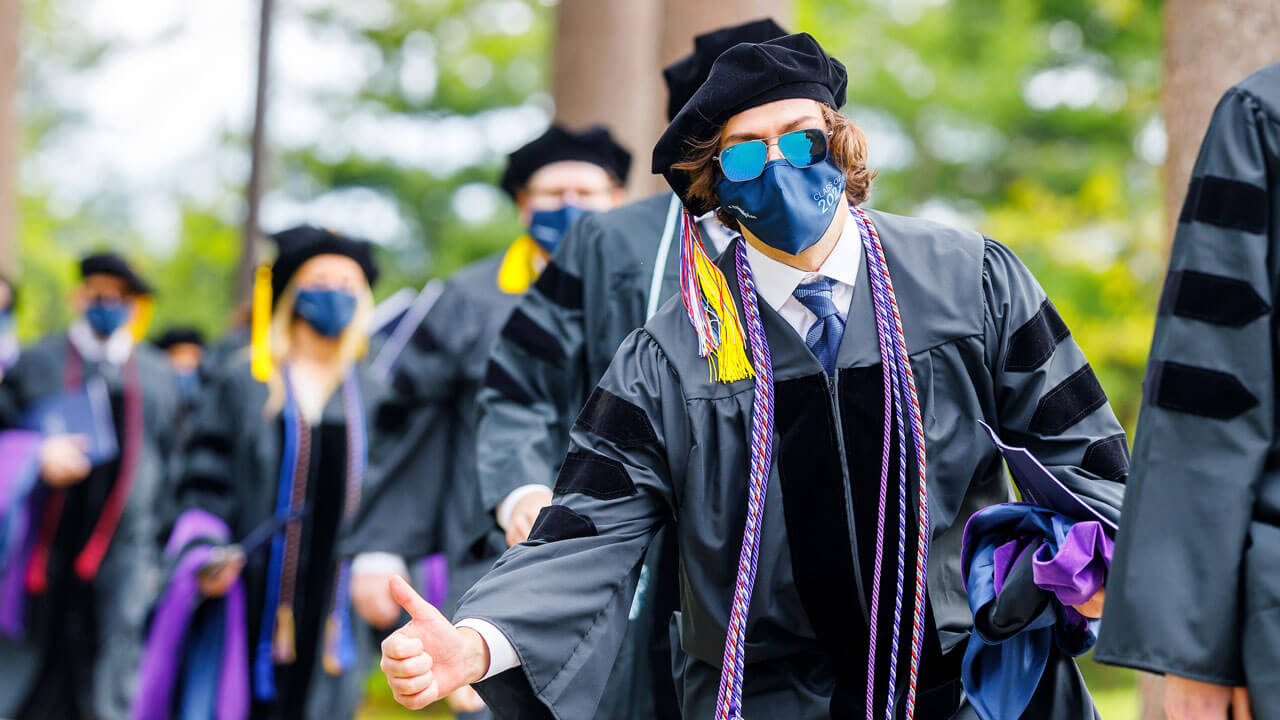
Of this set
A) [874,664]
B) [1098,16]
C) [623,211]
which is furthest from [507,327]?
[1098,16]

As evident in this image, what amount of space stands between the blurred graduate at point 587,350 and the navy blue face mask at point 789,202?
2.94 ft

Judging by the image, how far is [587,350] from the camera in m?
4.06

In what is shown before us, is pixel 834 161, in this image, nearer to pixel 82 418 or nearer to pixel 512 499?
pixel 512 499

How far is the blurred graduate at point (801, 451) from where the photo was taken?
268 centimetres

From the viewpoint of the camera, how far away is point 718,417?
2.75 metres

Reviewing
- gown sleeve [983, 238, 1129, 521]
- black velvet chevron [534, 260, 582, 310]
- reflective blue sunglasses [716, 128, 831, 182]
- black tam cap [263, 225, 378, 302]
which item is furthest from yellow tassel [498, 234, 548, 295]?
gown sleeve [983, 238, 1129, 521]

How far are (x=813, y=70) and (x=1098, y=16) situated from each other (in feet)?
41.2

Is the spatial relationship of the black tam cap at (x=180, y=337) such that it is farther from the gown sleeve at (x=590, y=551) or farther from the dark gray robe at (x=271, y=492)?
the gown sleeve at (x=590, y=551)

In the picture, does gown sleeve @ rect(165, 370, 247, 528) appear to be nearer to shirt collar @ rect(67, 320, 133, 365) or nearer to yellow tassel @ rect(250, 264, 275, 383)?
yellow tassel @ rect(250, 264, 275, 383)

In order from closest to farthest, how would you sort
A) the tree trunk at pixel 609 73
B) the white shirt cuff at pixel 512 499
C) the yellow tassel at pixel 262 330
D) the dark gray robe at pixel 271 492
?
1. the white shirt cuff at pixel 512 499
2. the dark gray robe at pixel 271 492
3. the yellow tassel at pixel 262 330
4. the tree trunk at pixel 609 73

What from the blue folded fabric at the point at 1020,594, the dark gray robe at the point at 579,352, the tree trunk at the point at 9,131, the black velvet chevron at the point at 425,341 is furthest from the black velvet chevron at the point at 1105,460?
the tree trunk at the point at 9,131

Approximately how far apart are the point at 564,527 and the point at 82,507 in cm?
736

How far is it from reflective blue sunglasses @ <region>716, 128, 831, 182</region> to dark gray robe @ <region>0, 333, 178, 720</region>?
24.4 ft

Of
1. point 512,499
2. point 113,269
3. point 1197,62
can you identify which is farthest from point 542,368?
point 113,269
